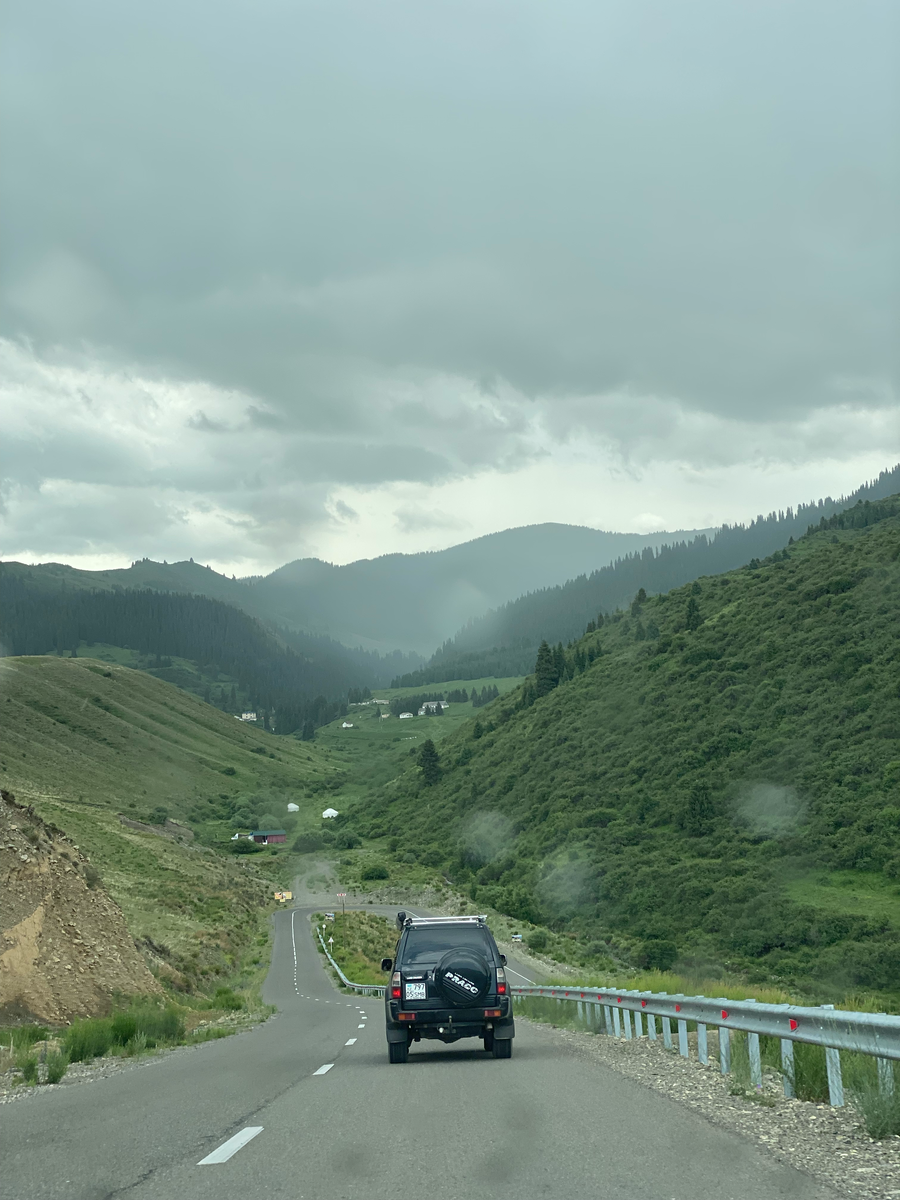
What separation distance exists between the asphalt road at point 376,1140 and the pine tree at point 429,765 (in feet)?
398

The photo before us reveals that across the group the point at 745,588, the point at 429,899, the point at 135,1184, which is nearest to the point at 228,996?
the point at 135,1184

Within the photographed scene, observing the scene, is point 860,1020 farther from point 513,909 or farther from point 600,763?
point 600,763

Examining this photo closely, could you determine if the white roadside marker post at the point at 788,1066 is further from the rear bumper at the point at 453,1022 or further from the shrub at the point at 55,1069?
the shrub at the point at 55,1069

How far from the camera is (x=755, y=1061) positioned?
11008 mm

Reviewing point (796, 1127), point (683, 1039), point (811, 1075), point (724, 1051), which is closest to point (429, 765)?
point (683, 1039)

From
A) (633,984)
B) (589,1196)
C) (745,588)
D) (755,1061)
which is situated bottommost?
(633,984)

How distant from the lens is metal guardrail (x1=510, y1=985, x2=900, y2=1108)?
334 inches

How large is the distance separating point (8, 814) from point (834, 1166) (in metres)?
26.9

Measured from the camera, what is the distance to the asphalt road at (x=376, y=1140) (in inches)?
261

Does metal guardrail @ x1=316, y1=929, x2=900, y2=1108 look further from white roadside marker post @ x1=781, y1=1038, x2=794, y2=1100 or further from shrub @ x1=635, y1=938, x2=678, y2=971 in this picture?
shrub @ x1=635, y1=938, x2=678, y2=971

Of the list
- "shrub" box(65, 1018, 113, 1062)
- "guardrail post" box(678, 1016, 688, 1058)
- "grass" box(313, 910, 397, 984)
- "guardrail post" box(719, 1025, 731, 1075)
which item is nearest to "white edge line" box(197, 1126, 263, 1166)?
"guardrail post" box(719, 1025, 731, 1075)

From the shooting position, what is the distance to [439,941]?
16.9 meters

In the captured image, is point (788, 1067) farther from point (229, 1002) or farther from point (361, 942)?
point (361, 942)

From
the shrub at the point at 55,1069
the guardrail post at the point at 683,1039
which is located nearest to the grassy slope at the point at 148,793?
the shrub at the point at 55,1069
